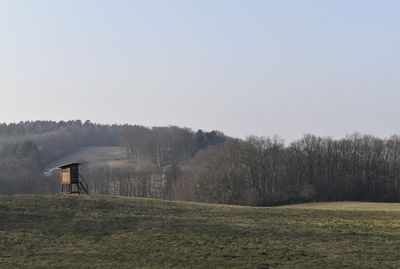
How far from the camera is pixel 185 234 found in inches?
841

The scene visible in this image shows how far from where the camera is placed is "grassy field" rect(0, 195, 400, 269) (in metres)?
16.3

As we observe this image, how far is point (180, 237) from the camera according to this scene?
20.6m

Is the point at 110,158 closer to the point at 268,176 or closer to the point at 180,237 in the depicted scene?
the point at 268,176

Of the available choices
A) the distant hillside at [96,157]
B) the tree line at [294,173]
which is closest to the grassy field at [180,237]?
the tree line at [294,173]

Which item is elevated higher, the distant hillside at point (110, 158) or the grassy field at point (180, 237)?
the distant hillside at point (110, 158)

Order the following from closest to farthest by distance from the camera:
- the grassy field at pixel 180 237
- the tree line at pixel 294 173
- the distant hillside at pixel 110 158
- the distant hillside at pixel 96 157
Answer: the grassy field at pixel 180 237, the tree line at pixel 294 173, the distant hillside at pixel 110 158, the distant hillside at pixel 96 157

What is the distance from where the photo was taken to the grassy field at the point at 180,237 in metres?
16.3

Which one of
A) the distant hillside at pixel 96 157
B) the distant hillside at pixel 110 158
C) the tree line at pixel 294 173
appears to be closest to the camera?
the tree line at pixel 294 173

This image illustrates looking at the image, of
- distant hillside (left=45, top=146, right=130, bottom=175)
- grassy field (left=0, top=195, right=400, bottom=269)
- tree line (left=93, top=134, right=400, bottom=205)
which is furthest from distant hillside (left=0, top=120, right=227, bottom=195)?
grassy field (left=0, top=195, right=400, bottom=269)

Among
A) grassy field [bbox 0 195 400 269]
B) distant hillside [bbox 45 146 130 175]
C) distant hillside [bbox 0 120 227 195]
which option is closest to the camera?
grassy field [bbox 0 195 400 269]

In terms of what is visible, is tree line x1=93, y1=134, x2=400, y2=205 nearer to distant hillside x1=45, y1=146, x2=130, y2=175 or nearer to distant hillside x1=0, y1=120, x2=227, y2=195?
distant hillside x1=0, y1=120, x2=227, y2=195

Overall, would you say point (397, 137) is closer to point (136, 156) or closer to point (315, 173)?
point (315, 173)

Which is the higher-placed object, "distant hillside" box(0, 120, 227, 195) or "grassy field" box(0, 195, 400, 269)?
"distant hillside" box(0, 120, 227, 195)

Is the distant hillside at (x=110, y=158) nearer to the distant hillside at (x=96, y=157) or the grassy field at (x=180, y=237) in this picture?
the distant hillside at (x=96, y=157)
